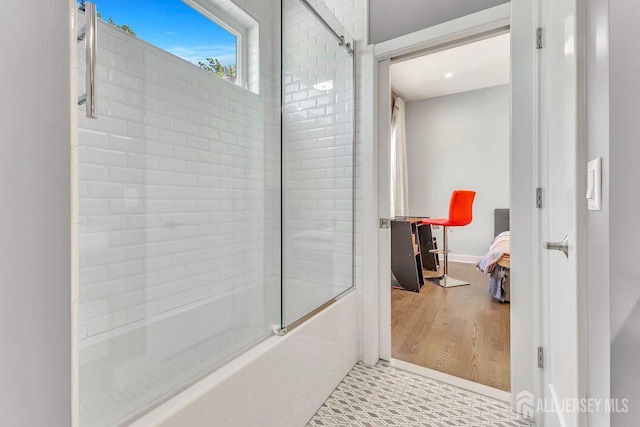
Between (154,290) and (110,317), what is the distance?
246 millimetres

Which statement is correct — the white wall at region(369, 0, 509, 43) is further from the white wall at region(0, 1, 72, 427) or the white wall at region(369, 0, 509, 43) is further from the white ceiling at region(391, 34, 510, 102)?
the white wall at region(0, 1, 72, 427)

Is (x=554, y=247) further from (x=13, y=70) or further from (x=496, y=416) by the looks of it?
(x=13, y=70)

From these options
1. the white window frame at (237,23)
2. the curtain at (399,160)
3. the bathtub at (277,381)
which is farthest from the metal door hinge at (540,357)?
the curtain at (399,160)

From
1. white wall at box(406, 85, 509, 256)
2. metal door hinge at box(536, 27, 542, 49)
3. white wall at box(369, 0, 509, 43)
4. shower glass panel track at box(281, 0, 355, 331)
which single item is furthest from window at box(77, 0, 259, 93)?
white wall at box(406, 85, 509, 256)

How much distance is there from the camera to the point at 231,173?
208 centimetres

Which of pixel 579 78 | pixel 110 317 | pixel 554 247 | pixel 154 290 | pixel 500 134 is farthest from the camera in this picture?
pixel 500 134

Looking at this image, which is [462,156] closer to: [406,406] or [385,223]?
[385,223]

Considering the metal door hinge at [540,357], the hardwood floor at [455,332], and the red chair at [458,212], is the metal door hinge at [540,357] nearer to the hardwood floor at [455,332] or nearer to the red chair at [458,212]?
the hardwood floor at [455,332]

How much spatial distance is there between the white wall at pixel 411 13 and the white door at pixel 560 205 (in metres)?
0.46

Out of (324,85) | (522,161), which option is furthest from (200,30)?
(522,161)

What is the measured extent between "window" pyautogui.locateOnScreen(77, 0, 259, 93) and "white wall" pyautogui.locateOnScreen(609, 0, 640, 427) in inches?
71.5

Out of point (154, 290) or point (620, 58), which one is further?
point (154, 290)

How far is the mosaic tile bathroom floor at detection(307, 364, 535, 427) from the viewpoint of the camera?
1451mm

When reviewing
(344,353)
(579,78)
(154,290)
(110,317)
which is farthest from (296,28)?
(344,353)
